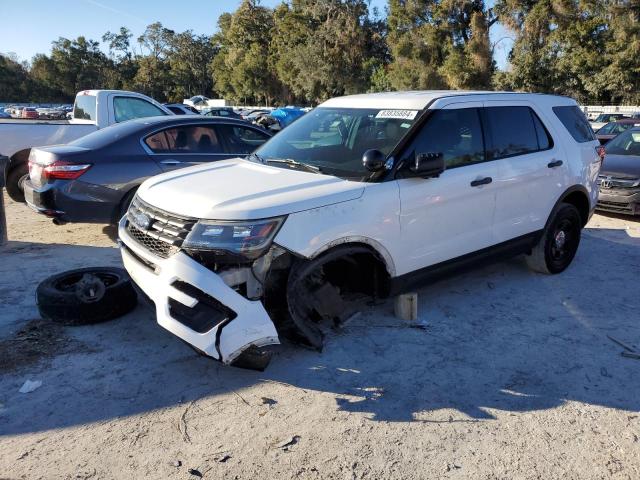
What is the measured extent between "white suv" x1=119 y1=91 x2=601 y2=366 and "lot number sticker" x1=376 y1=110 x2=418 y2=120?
0.04ft

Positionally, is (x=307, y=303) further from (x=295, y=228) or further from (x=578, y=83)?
(x=578, y=83)

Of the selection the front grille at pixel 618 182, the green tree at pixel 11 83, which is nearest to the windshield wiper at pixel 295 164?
the front grille at pixel 618 182

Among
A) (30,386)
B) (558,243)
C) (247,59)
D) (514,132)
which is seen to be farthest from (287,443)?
(247,59)

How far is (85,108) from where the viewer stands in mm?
10055

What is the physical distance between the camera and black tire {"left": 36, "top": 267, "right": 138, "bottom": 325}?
4266mm

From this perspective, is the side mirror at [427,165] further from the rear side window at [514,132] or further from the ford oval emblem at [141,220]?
the ford oval emblem at [141,220]

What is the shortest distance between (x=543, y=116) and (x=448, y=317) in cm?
242

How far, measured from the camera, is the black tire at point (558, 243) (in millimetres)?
5648

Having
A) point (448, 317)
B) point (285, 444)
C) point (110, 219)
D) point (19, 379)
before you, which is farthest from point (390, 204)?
point (110, 219)

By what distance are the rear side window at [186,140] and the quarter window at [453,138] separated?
3.68m

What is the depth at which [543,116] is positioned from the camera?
5512 millimetres

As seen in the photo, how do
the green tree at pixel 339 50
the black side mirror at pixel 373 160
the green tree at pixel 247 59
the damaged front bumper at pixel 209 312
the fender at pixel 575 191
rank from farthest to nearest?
the green tree at pixel 247 59 < the green tree at pixel 339 50 < the fender at pixel 575 191 < the black side mirror at pixel 373 160 < the damaged front bumper at pixel 209 312

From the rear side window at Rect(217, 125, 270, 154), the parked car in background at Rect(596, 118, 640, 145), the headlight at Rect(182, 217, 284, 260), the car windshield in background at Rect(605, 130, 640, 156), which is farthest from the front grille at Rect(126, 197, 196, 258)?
the parked car in background at Rect(596, 118, 640, 145)

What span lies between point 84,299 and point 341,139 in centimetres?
248
